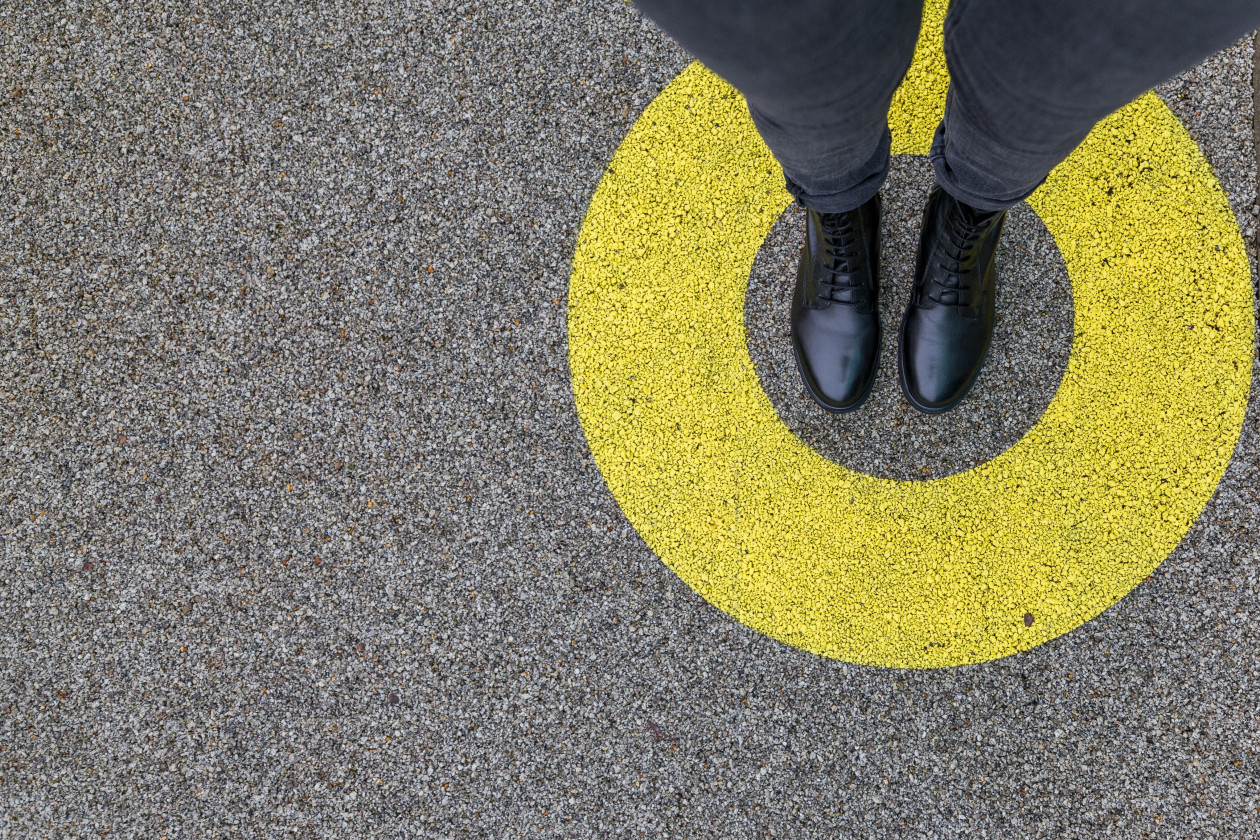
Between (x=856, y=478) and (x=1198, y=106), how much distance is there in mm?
1092

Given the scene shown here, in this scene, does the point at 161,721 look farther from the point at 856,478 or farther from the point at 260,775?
the point at 856,478

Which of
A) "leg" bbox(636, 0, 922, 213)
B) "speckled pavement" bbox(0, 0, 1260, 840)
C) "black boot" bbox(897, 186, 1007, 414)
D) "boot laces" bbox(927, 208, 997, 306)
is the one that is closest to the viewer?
"leg" bbox(636, 0, 922, 213)

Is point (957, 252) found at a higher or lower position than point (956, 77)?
lower

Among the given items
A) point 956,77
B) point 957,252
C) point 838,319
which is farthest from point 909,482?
point 956,77

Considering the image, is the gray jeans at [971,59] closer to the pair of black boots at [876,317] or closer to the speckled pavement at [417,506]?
the pair of black boots at [876,317]

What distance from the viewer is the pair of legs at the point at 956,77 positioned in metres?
0.78

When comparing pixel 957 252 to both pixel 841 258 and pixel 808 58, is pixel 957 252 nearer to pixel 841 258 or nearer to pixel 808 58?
pixel 841 258

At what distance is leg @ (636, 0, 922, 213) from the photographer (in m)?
0.77

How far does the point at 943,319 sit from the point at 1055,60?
0.71 m

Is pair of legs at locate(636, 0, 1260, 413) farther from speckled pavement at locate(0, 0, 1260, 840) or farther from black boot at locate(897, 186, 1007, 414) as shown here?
speckled pavement at locate(0, 0, 1260, 840)

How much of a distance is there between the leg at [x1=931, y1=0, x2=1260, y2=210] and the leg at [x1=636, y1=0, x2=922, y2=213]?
0.30ft

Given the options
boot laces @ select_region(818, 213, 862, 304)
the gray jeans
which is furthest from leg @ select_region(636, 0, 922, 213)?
boot laces @ select_region(818, 213, 862, 304)

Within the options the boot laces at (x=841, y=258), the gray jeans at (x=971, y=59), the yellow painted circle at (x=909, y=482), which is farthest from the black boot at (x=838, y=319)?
the gray jeans at (x=971, y=59)

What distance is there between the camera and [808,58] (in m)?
0.82
